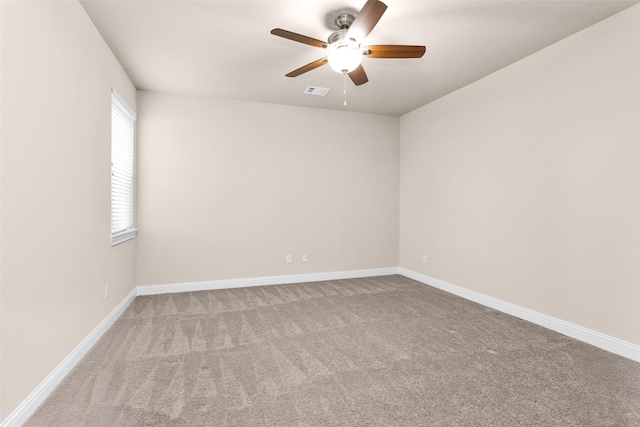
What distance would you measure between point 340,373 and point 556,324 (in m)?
2.19

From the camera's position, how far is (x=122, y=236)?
3611 mm

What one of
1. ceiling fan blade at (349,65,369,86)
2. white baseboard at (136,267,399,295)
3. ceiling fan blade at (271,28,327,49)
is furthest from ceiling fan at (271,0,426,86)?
white baseboard at (136,267,399,295)

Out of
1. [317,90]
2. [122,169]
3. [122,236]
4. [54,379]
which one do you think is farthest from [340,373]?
→ [317,90]

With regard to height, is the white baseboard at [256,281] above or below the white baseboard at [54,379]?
above

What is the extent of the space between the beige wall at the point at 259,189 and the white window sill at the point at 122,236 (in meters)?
0.31

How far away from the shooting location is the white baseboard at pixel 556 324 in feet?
8.43

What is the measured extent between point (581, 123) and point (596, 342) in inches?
73.3

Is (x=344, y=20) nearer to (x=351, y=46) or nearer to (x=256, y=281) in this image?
(x=351, y=46)

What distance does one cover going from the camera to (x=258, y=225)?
4.80 meters

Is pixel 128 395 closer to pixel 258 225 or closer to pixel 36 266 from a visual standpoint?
pixel 36 266

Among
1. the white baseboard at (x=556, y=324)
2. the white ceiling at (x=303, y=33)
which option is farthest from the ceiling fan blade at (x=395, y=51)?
the white baseboard at (x=556, y=324)

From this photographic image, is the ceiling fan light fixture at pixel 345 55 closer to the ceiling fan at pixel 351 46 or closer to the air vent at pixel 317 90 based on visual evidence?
the ceiling fan at pixel 351 46

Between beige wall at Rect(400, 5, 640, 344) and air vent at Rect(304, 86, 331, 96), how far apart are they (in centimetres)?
164

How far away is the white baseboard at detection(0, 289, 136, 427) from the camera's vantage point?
1.69 meters
